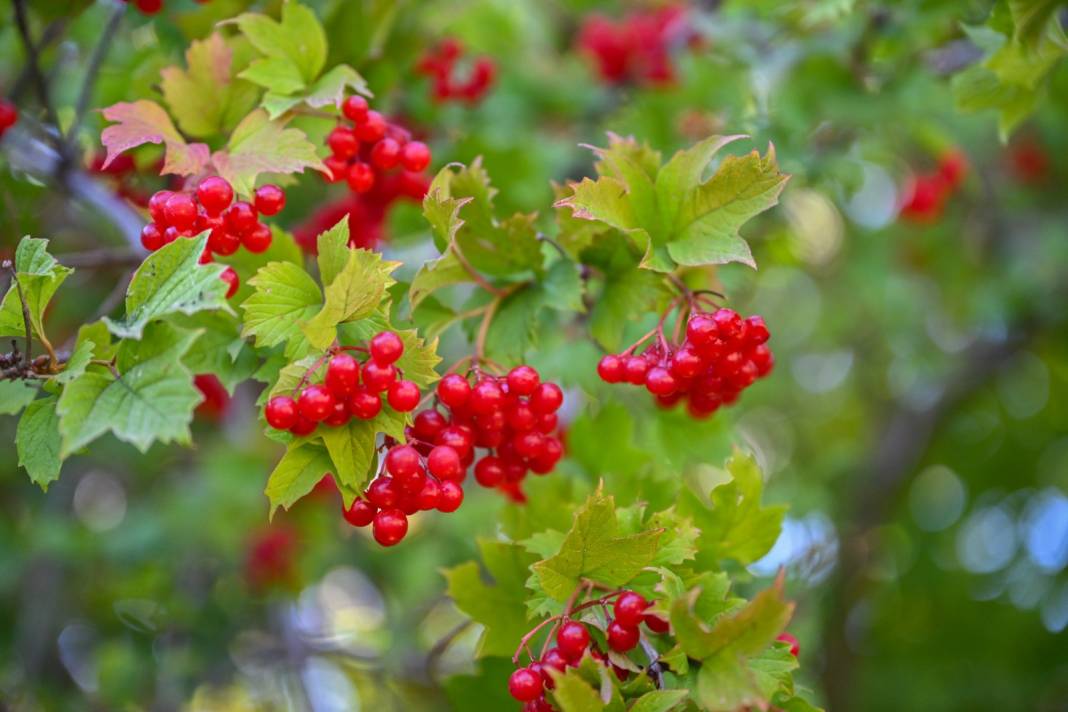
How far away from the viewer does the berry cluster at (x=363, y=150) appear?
6.43 ft

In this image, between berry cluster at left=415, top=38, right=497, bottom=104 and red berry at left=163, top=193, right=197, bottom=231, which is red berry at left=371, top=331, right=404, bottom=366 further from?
berry cluster at left=415, top=38, right=497, bottom=104

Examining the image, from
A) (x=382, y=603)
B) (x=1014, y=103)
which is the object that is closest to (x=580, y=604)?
(x=1014, y=103)

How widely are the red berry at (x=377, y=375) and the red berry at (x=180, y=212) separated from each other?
0.47 m

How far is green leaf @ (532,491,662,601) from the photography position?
160 cm

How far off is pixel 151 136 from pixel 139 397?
0.63 m

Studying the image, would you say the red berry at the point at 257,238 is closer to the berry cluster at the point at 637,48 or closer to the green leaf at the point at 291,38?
the green leaf at the point at 291,38

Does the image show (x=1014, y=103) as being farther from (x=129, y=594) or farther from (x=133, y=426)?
(x=129, y=594)

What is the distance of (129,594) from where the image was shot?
4098 mm

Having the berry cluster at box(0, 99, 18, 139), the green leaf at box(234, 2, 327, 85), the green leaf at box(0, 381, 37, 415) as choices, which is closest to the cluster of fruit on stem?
the green leaf at box(234, 2, 327, 85)

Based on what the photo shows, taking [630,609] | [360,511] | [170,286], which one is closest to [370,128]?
[170,286]

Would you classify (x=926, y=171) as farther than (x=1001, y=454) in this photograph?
No

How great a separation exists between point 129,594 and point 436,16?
9.57 ft

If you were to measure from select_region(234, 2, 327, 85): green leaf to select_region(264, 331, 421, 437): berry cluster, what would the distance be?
76 centimetres

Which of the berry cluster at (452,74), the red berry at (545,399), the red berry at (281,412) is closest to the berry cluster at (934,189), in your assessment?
the berry cluster at (452,74)
